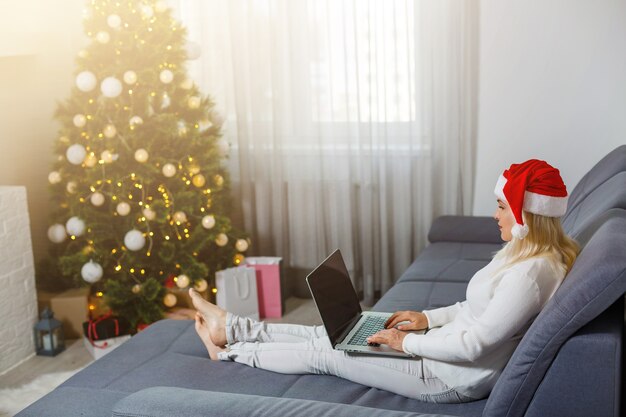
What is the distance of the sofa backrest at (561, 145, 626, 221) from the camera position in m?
3.04

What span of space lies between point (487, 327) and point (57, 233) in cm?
260

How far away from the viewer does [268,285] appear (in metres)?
4.16

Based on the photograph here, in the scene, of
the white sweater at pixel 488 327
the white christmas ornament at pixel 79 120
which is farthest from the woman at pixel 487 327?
the white christmas ornament at pixel 79 120

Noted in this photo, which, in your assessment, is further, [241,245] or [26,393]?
[241,245]

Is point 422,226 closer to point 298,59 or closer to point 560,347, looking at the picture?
point 298,59

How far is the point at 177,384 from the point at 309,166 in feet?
7.54

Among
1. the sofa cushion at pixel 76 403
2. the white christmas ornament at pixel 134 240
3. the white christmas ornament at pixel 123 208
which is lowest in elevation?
the sofa cushion at pixel 76 403

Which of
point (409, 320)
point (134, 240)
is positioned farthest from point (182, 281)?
point (409, 320)

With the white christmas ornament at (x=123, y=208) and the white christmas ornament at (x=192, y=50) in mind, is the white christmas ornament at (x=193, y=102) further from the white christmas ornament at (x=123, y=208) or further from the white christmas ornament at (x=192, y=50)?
the white christmas ornament at (x=123, y=208)

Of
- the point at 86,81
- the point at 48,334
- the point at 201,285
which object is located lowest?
the point at 48,334

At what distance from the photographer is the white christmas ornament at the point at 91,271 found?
148 inches

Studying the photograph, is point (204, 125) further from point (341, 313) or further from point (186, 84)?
point (341, 313)

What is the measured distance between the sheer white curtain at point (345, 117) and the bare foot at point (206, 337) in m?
1.87

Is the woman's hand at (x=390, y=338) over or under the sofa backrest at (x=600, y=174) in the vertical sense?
under
